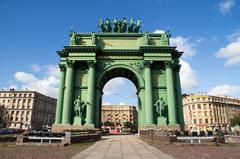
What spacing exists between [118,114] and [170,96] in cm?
12567

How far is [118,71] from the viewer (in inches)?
1724

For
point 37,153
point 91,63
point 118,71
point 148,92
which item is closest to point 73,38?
Result: point 91,63

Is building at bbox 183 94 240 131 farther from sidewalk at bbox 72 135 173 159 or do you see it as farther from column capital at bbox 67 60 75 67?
sidewalk at bbox 72 135 173 159

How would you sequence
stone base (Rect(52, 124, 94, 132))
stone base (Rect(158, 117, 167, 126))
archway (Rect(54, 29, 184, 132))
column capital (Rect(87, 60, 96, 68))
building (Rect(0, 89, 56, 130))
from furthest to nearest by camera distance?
building (Rect(0, 89, 56, 130)), column capital (Rect(87, 60, 96, 68)), archway (Rect(54, 29, 184, 132)), stone base (Rect(158, 117, 167, 126)), stone base (Rect(52, 124, 94, 132))

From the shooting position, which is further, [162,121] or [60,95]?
[60,95]

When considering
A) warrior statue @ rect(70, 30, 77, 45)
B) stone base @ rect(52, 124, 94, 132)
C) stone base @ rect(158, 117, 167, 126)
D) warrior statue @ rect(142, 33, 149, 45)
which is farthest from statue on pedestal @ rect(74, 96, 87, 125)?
warrior statue @ rect(142, 33, 149, 45)

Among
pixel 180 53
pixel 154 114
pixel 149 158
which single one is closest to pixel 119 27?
pixel 180 53

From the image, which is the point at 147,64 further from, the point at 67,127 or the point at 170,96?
the point at 67,127

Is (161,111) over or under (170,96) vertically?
under

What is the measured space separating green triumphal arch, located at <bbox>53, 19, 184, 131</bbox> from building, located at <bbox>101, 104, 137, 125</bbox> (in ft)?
393

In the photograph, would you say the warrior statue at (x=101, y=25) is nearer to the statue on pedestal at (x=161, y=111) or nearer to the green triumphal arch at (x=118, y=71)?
the green triumphal arch at (x=118, y=71)

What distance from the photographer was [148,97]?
1503 inches

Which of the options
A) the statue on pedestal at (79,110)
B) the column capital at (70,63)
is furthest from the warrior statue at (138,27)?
the statue on pedestal at (79,110)

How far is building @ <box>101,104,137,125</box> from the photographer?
525 feet
